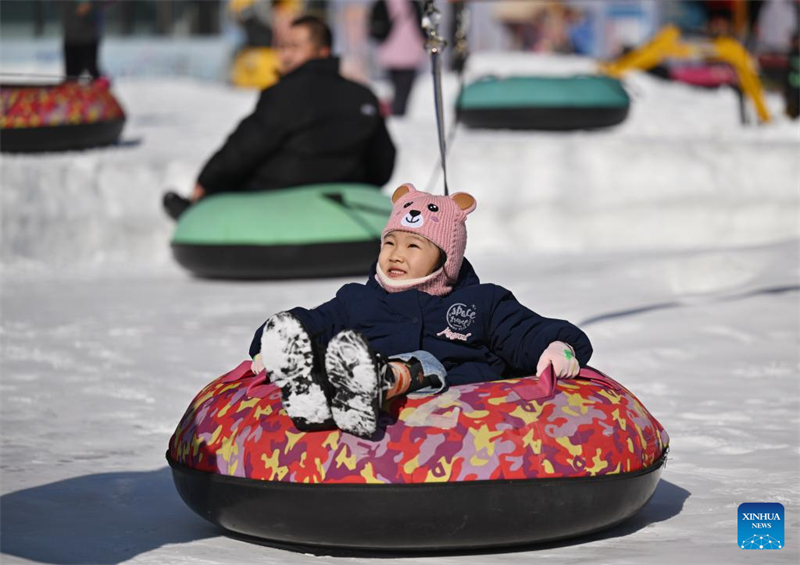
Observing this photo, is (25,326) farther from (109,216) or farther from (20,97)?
(20,97)

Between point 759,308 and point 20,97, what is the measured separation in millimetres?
6097

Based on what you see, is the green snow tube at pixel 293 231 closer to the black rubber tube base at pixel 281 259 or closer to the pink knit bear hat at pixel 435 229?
the black rubber tube base at pixel 281 259

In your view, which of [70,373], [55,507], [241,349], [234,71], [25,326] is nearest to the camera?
[55,507]

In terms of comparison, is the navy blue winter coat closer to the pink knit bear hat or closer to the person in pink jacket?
the pink knit bear hat

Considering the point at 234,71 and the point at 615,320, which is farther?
the point at 234,71

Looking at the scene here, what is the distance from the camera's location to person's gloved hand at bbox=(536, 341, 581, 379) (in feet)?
12.6

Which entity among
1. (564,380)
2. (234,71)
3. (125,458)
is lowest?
(234,71)

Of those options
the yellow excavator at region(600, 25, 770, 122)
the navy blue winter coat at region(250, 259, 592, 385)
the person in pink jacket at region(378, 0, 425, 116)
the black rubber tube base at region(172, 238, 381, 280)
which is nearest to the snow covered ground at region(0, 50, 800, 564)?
the black rubber tube base at region(172, 238, 381, 280)

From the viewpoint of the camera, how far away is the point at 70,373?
258 inches

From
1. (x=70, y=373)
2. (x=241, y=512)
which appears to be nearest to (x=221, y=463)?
(x=241, y=512)

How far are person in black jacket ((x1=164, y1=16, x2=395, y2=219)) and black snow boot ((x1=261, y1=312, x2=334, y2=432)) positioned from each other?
540 cm

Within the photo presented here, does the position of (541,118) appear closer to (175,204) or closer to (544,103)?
(544,103)

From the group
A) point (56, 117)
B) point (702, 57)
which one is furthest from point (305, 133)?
point (702, 57)

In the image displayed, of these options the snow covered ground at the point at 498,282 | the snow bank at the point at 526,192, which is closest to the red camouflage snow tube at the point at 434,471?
the snow covered ground at the point at 498,282
